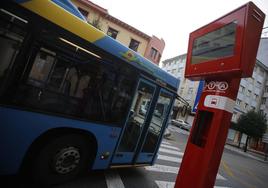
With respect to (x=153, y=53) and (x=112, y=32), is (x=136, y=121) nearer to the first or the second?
(x=112, y=32)

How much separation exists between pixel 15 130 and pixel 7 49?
1.28m

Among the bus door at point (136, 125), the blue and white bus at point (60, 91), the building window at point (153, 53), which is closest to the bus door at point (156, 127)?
the bus door at point (136, 125)

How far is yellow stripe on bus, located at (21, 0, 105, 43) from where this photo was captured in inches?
118

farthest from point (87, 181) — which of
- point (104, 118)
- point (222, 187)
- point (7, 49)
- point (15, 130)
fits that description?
point (222, 187)

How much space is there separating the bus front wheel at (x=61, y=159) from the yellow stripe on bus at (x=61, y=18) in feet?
6.47

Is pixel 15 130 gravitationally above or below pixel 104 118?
below

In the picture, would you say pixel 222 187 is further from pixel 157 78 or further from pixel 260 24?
pixel 260 24

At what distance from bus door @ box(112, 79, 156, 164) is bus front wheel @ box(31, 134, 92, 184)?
33.4 inches

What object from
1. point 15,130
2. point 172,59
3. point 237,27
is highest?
point 172,59

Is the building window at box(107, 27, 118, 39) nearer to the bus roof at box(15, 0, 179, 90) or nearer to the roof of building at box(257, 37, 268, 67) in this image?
the bus roof at box(15, 0, 179, 90)

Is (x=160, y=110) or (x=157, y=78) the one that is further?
(x=160, y=110)

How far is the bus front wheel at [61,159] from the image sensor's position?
3.40 m

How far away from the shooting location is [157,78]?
494cm

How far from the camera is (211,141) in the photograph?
2217 millimetres
